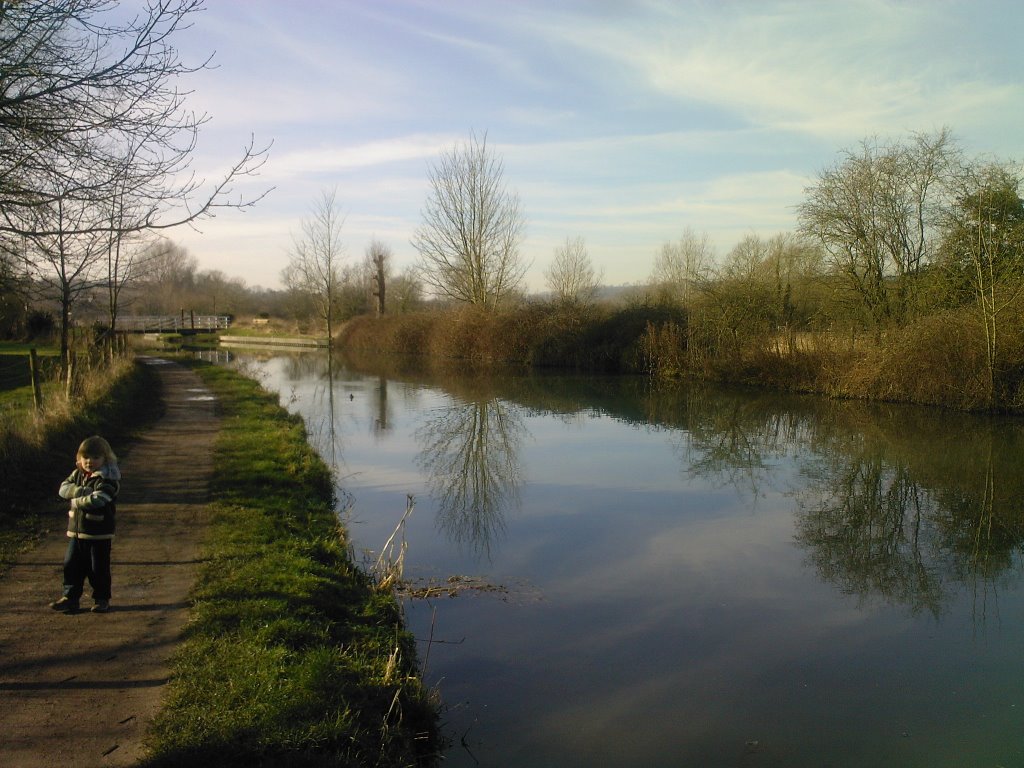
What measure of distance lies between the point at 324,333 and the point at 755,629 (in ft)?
177

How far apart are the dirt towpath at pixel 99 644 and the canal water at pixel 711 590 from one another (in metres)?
1.79

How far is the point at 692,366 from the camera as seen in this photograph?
28.2 meters

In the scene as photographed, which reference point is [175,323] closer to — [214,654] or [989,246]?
[989,246]

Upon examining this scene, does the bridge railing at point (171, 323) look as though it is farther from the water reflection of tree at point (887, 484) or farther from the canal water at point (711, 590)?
the water reflection of tree at point (887, 484)

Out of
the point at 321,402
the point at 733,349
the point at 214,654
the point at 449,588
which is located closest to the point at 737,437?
the point at 449,588

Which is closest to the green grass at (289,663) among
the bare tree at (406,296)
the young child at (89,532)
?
the young child at (89,532)

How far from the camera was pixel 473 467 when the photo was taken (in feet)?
42.3

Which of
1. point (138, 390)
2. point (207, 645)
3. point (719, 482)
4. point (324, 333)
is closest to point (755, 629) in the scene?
point (207, 645)

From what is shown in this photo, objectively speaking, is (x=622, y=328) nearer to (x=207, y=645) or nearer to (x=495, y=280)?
(x=495, y=280)

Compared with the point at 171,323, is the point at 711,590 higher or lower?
lower

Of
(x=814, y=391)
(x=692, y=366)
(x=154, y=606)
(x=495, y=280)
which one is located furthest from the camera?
(x=495, y=280)

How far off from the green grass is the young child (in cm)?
66

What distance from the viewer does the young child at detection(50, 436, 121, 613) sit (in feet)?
17.3

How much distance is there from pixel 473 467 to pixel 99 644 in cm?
834
